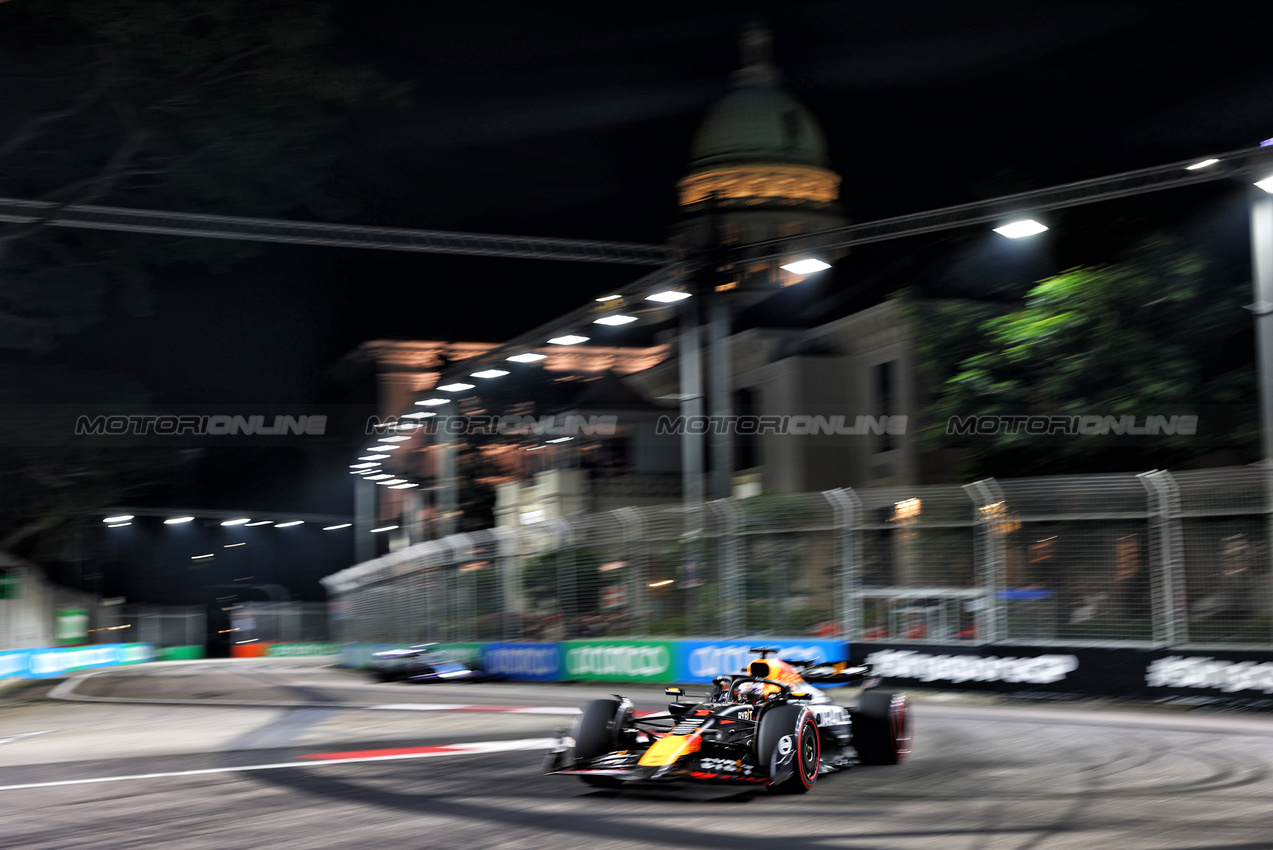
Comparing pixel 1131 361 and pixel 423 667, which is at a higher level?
pixel 1131 361

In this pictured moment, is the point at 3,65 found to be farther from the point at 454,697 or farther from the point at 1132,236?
the point at 1132,236

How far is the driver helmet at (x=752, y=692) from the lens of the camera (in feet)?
30.8

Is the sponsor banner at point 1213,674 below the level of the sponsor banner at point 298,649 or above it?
above

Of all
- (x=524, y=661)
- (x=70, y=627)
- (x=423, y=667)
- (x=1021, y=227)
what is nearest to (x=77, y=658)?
(x=70, y=627)

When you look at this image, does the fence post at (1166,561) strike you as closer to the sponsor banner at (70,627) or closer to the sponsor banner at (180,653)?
the sponsor banner at (70,627)

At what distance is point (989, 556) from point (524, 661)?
962 cm

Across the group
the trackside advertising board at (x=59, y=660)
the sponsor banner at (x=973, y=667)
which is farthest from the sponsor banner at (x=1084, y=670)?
the trackside advertising board at (x=59, y=660)

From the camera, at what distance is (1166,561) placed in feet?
48.8

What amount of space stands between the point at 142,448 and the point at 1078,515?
20.1 m

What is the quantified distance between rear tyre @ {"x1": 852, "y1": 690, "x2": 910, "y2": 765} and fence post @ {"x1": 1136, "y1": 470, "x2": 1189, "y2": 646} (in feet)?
18.6

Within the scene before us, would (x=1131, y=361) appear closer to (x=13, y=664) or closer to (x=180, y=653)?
(x=13, y=664)

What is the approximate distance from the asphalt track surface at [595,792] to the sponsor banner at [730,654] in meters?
2.85

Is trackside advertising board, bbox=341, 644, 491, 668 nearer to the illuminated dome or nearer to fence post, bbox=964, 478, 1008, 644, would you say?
fence post, bbox=964, 478, 1008, 644

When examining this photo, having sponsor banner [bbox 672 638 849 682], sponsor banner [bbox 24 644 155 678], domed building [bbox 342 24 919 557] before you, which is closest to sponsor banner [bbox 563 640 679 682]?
sponsor banner [bbox 672 638 849 682]
